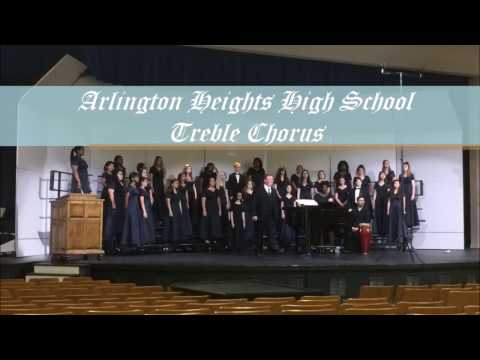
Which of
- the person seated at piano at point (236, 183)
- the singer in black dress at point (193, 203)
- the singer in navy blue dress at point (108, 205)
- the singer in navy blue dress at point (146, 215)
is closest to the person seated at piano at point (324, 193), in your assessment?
the person seated at piano at point (236, 183)

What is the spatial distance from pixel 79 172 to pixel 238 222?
289 centimetres

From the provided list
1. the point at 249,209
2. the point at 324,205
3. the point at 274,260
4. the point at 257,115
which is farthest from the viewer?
the point at 257,115

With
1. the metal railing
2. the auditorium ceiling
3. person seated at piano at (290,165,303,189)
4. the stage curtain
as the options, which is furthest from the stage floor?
the auditorium ceiling

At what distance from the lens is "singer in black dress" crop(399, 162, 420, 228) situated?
1292 centimetres

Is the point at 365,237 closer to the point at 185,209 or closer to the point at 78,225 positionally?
the point at 185,209

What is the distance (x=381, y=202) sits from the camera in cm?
1293

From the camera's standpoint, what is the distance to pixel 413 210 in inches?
519

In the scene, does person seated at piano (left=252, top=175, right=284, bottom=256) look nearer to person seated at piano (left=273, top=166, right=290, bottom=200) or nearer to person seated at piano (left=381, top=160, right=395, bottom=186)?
person seated at piano (left=273, top=166, right=290, bottom=200)

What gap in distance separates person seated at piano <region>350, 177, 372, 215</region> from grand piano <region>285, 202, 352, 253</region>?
0.74 meters

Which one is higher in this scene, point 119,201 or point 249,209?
point 119,201

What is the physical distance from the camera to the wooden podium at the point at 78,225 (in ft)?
33.7

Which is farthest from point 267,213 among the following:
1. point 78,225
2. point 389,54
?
point 389,54
